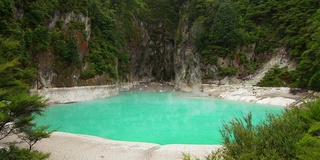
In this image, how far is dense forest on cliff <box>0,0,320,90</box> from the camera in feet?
121

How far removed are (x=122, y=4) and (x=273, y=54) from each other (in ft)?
121

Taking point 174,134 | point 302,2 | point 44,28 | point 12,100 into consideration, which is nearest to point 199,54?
point 302,2

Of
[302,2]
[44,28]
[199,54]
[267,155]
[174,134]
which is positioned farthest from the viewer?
[199,54]

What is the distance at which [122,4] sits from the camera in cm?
6494

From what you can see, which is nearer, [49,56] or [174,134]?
[174,134]

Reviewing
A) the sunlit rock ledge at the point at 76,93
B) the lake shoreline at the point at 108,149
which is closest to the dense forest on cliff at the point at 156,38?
the sunlit rock ledge at the point at 76,93

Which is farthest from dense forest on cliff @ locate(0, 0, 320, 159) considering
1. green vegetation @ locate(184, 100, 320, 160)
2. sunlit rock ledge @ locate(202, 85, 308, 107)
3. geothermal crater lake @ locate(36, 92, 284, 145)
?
green vegetation @ locate(184, 100, 320, 160)

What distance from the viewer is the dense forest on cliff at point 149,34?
3679cm

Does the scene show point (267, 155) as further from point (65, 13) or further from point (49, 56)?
point (65, 13)

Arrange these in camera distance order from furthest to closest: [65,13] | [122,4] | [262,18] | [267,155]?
[122,4], [262,18], [65,13], [267,155]

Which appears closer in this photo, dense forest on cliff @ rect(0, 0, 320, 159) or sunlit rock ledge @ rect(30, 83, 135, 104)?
sunlit rock ledge @ rect(30, 83, 135, 104)

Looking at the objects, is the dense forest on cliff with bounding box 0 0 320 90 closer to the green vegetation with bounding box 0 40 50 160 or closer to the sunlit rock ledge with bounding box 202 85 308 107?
the sunlit rock ledge with bounding box 202 85 308 107

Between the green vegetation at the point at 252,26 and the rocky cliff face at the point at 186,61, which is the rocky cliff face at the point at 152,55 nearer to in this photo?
the rocky cliff face at the point at 186,61

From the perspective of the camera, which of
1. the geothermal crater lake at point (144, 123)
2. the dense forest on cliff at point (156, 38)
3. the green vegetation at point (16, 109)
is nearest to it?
the green vegetation at point (16, 109)
